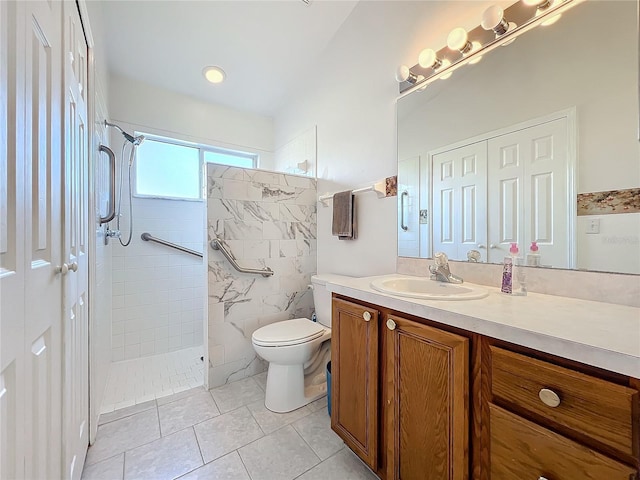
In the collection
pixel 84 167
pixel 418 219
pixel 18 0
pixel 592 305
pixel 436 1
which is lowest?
pixel 592 305

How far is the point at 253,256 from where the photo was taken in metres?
2.05

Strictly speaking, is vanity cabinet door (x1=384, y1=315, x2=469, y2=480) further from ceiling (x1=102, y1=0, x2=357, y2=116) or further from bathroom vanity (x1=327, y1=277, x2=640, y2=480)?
ceiling (x1=102, y1=0, x2=357, y2=116)

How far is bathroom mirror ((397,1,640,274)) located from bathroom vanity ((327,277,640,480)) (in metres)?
0.26

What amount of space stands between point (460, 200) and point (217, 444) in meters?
1.79

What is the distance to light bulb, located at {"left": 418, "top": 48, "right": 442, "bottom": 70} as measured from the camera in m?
1.38

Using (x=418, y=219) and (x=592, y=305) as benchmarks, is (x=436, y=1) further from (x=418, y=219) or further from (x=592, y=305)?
(x=592, y=305)

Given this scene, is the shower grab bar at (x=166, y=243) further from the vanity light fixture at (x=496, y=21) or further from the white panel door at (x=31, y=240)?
the vanity light fixture at (x=496, y=21)

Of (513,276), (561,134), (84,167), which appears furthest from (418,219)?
(84,167)

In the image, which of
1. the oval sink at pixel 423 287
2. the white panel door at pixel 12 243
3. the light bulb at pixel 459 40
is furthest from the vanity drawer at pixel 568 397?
the light bulb at pixel 459 40

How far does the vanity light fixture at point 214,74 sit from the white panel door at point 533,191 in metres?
2.28

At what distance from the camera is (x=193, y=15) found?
183cm

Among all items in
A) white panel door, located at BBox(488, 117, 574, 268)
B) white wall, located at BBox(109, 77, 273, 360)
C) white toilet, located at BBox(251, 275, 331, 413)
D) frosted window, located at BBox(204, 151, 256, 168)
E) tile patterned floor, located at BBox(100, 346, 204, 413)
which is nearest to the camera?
white panel door, located at BBox(488, 117, 574, 268)

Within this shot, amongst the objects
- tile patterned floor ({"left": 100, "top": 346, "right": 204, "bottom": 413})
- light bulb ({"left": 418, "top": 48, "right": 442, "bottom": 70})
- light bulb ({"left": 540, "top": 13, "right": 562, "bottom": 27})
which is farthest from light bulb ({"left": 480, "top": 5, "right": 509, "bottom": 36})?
tile patterned floor ({"left": 100, "top": 346, "right": 204, "bottom": 413})

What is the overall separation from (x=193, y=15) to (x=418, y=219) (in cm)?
208
